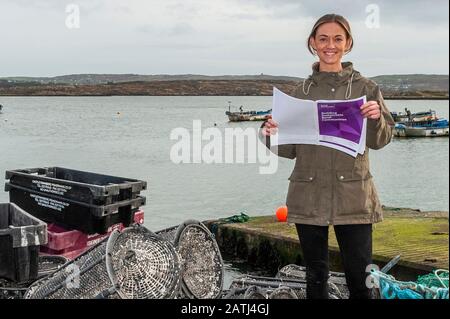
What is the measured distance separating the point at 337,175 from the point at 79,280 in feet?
7.76

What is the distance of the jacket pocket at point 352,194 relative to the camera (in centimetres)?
407

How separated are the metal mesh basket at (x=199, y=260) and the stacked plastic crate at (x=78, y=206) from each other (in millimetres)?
2855

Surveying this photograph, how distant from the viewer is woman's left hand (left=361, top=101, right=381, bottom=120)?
392 centimetres

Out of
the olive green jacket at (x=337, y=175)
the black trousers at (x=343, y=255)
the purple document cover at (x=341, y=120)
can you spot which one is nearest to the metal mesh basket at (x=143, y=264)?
the black trousers at (x=343, y=255)

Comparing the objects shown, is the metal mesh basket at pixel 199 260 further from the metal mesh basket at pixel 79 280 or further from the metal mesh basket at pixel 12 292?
the metal mesh basket at pixel 12 292

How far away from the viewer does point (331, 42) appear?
416cm

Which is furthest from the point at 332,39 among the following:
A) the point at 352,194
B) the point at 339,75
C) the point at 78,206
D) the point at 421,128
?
the point at 421,128

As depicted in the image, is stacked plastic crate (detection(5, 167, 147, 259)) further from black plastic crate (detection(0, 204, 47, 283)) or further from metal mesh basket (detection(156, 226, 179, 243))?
metal mesh basket (detection(156, 226, 179, 243))

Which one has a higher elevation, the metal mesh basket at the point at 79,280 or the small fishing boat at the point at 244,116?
the metal mesh basket at the point at 79,280

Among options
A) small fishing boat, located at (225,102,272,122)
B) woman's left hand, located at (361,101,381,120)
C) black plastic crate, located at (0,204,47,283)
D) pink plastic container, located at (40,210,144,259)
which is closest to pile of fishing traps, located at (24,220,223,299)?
black plastic crate, located at (0,204,47,283)

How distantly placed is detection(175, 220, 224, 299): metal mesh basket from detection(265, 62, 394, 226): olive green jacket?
166cm

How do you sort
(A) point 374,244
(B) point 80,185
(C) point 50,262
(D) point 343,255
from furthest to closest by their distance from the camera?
(A) point 374,244, (B) point 80,185, (C) point 50,262, (D) point 343,255

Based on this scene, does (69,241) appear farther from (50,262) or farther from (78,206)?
(50,262)
